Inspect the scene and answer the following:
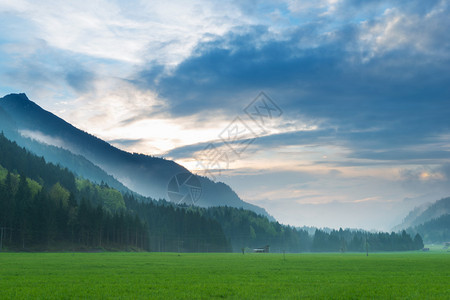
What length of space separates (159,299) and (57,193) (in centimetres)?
16905

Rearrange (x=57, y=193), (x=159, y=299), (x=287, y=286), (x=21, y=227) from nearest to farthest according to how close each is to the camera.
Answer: (x=159, y=299) < (x=287, y=286) < (x=21, y=227) < (x=57, y=193)

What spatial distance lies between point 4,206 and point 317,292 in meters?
133

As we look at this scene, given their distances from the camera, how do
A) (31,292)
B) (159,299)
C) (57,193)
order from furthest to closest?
(57,193), (31,292), (159,299)

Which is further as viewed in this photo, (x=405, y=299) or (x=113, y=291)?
(x=113, y=291)

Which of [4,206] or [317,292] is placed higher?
[4,206]

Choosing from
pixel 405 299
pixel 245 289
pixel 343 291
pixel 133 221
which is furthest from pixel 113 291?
pixel 133 221

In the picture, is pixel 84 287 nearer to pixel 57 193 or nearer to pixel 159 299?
pixel 159 299

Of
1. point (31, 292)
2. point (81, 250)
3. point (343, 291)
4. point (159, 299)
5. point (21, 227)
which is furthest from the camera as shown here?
point (81, 250)

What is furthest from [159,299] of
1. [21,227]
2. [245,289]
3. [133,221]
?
[133,221]

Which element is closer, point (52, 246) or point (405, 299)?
point (405, 299)

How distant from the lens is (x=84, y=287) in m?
34.2

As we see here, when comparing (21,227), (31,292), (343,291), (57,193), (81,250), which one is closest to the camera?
(31,292)

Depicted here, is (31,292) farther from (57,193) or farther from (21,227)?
(57,193)

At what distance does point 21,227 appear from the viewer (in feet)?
447
